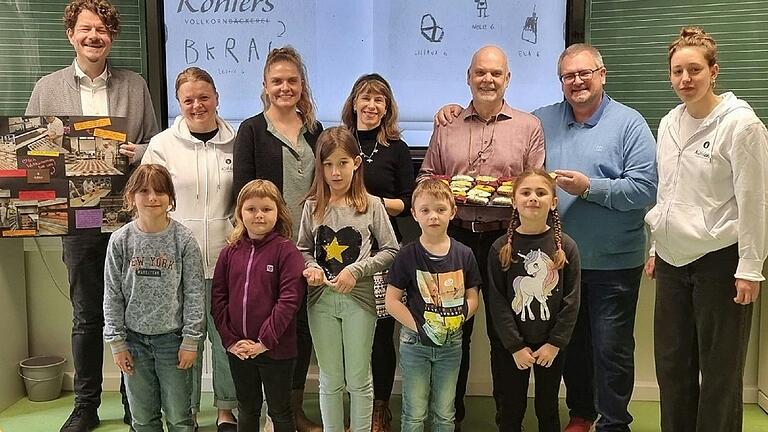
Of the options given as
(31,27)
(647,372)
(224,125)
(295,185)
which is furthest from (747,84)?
(31,27)

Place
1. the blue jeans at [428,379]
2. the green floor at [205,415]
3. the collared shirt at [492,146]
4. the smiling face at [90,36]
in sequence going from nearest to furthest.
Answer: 1. the blue jeans at [428,379]
2. the collared shirt at [492,146]
3. the smiling face at [90,36]
4. the green floor at [205,415]

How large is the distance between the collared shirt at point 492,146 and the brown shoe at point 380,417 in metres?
0.87

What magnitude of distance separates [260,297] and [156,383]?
53 centimetres

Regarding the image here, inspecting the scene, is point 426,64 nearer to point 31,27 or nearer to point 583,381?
point 583,381

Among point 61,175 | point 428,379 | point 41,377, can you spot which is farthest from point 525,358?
point 41,377

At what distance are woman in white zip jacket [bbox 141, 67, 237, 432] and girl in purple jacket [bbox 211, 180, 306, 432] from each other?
24cm

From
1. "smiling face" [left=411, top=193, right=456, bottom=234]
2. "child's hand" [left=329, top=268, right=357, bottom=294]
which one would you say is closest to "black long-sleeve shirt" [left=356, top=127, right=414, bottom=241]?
"smiling face" [left=411, top=193, right=456, bottom=234]

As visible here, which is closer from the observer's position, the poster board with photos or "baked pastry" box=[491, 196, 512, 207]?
"baked pastry" box=[491, 196, 512, 207]

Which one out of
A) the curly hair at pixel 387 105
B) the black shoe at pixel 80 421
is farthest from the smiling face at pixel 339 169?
the black shoe at pixel 80 421

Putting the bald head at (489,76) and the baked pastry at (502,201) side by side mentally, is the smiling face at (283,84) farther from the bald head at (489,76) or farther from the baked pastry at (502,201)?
the baked pastry at (502,201)

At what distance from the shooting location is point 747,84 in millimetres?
3141

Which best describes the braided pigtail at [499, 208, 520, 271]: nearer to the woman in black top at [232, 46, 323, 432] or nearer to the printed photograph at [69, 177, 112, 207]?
the woman in black top at [232, 46, 323, 432]

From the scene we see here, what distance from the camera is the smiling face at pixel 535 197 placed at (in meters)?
2.32

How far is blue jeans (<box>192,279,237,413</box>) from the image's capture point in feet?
8.78
